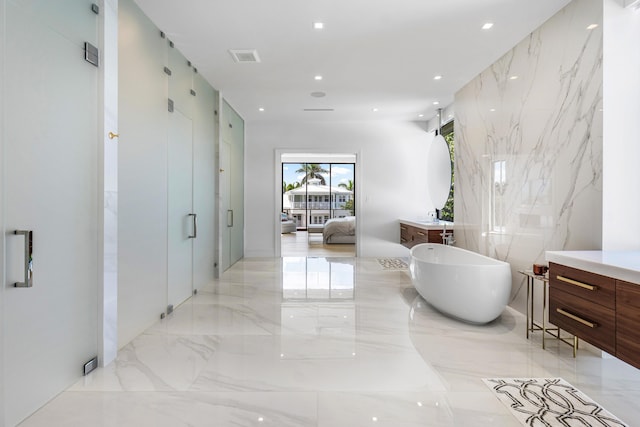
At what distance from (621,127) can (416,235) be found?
133 inches

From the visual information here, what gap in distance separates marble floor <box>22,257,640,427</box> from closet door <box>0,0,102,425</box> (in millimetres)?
227

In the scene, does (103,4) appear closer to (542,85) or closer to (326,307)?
(326,307)

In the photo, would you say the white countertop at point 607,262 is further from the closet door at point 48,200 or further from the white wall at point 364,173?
the white wall at point 364,173

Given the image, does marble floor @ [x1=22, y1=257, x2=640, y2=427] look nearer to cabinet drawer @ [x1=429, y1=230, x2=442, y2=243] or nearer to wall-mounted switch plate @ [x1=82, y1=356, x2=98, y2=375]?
wall-mounted switch plate @ [x1=82, y1=356, x2=98, y2=375]

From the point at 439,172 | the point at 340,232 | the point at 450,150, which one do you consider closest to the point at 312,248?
the point at 340,232

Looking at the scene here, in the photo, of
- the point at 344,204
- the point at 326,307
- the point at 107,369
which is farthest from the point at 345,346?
the point at 344,204

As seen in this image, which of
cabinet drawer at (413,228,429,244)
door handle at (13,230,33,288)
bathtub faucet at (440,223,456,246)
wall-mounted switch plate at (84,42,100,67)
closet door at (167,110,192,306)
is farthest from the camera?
cabinet drawer at (413,228,429,244)

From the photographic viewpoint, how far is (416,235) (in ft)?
18.3

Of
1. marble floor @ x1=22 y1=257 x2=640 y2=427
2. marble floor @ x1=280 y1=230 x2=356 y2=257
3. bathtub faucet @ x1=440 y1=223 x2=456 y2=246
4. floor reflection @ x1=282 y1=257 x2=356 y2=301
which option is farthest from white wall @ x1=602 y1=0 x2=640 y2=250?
marble floor @ x1=280 y1=230 x2=356 y2=257

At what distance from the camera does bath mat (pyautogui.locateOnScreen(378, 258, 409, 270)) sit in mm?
5645

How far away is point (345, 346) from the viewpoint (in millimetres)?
2609

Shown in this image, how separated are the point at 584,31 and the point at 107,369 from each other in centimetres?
395

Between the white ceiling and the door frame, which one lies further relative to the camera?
the door frame

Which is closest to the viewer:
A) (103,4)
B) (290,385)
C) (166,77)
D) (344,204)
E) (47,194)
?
(47,194)
